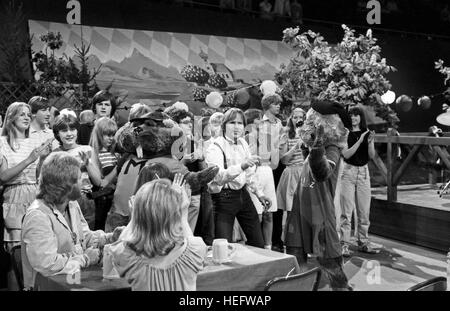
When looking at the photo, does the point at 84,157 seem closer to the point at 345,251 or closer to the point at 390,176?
the point at 345,251

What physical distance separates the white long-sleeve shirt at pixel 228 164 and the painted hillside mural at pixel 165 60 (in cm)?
533

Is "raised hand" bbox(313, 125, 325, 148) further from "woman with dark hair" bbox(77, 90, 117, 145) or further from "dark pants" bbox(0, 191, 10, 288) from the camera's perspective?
"dark pants" bbox(0, 191, 10, 288)

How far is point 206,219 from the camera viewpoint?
14.2 feet

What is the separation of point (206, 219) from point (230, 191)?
362 mm

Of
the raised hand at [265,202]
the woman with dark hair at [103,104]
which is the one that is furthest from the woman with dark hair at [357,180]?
the woman with dark hair at [103,104]

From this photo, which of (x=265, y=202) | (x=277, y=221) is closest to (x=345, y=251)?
(x=277, y=221)

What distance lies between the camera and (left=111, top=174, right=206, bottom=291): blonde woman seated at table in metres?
2.10

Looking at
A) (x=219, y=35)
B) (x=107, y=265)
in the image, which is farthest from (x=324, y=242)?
(x=219, y=35)

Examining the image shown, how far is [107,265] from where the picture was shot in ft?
7.98

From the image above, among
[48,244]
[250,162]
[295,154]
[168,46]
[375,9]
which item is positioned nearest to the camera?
[48,244]

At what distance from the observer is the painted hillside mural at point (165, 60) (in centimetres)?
908

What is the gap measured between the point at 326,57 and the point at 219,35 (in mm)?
5875

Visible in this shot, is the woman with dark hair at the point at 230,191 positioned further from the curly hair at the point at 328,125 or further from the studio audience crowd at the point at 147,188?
the curly hair at the point at 328,125

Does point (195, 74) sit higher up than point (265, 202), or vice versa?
point (195, 74)
